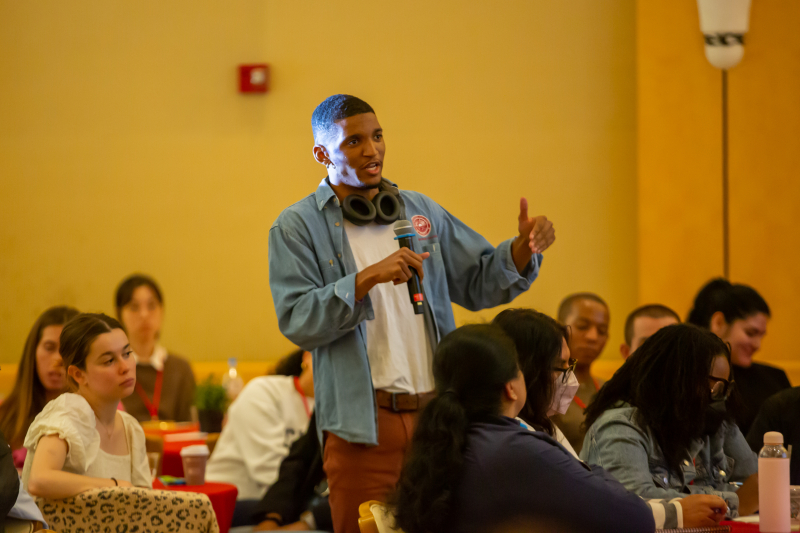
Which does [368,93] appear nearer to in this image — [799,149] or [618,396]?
[799,149]

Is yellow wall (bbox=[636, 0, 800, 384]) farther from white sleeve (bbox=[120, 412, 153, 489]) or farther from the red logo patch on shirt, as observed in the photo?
white sleeve (bbox=[120, 412, 153, 489])

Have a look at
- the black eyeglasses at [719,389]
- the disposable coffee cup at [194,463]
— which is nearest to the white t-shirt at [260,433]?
the disposable coffee cup at [194,463]

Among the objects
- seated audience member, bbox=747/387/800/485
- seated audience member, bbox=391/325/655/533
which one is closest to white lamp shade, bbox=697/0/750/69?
seated audience member, bbox=747/387/800/485

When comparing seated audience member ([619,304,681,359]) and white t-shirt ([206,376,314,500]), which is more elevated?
seated audience member ([619,304,681,359])

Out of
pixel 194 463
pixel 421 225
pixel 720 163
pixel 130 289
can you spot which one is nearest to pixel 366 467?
pixel 421 225

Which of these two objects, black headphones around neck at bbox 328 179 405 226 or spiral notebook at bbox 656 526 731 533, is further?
black headphones around neck at bbox 328 179 405 226

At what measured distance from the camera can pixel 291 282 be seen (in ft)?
7.58

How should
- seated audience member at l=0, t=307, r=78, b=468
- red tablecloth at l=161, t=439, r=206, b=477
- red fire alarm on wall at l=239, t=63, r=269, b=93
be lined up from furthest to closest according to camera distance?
1. red fire alarm on wall at l=239, t=63, r=269, b=93
2. red tablecloth at l=161, t=439, r=206, b=477
3. seated audience member at l=0, t=307, r=78, b=468

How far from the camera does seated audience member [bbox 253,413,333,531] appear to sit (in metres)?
3.14

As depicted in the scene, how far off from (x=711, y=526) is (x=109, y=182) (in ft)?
15.1

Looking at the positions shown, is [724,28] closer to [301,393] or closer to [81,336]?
[301,393]

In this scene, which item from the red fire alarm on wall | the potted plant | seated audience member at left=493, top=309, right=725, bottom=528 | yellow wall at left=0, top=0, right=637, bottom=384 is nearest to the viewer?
seated audience member at left=493, top=309, right=725, bottom=528

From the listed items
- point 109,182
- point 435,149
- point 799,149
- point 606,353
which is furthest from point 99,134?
point 799,149

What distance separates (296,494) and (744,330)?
1.93 metres
